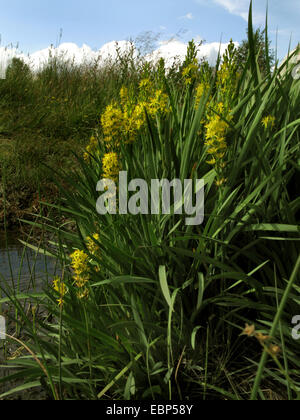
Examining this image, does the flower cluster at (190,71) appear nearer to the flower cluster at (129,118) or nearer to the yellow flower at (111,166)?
the flower cluster at (129,118)

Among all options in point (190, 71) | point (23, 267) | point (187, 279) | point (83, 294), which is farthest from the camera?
point (23, 267)

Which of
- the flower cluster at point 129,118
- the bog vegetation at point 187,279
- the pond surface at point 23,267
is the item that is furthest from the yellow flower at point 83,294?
the pond surface at point 23,267

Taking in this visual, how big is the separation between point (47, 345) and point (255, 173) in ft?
3.53

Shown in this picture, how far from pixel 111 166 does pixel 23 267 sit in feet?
6.01

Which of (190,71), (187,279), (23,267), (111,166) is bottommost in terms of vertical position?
(23,267)

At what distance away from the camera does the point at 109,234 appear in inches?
68.1

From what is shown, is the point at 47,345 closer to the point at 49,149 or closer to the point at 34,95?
the point at 49,149

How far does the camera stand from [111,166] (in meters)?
1.46

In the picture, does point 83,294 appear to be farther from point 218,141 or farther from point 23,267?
point 23,267

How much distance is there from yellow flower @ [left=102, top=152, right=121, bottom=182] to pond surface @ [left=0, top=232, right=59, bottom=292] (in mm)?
904

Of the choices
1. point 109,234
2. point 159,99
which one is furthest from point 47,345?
point 159,99

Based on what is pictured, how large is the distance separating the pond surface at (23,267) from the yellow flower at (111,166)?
0.90 metres

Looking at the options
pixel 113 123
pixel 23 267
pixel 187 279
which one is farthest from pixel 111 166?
pixel 23 267

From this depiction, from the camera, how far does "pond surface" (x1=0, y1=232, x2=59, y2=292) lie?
8.22 feet
